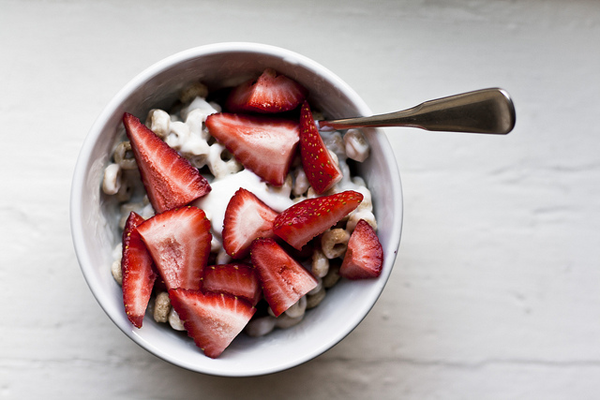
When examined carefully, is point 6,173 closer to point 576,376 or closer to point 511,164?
point 511,164

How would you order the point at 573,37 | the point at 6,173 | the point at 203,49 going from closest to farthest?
the point at 203,49 < the point at 6,173 < the point at 573,37

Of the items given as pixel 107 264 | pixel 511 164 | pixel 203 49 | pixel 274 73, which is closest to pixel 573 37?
pixel 511 164

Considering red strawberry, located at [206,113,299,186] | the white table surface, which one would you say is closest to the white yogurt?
red strawberry, located at [206,113,299,186]

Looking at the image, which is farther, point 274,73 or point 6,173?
Answer: point 6,173

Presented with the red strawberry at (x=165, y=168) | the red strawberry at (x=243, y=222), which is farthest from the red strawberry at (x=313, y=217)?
the red strawberry at (x=165, y=168)

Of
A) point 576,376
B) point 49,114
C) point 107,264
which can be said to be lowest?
point 576,376

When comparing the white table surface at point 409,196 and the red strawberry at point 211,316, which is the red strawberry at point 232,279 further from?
the white table surface at point 409,196
